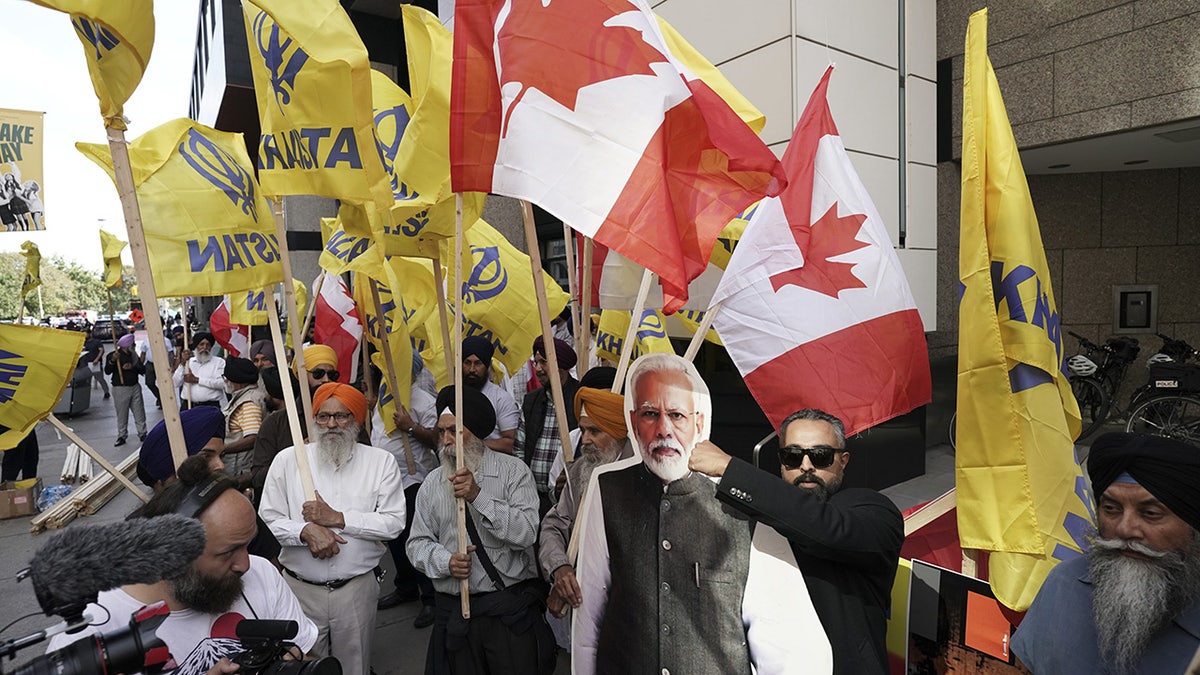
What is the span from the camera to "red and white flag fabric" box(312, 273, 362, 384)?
647 centimetres

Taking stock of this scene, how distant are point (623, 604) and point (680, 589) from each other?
0.25 meters

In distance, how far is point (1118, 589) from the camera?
1799mm

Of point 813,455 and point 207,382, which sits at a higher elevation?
point 813,455

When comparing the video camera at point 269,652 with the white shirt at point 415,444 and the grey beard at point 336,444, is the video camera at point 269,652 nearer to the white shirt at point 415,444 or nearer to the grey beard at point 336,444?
the grey beard at point 336,444

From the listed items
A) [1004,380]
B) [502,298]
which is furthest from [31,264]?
[1004,380]

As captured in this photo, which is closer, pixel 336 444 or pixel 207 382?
pixel 336 444

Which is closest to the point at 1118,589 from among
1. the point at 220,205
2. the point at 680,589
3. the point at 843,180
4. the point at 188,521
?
the point at 680,589

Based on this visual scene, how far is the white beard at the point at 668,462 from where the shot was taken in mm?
2195

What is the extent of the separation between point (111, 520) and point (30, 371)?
145cm

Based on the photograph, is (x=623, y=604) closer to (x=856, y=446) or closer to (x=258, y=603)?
(x=258, y=603)

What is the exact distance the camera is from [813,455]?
2221 millimetres

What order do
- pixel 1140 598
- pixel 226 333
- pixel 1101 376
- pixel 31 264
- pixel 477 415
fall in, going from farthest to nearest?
pixel 226 333 < pixel 31 264 < pixel 1101 376 < pixel 477 415 < pixel 1140 598

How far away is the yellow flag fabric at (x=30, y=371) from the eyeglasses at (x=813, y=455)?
303cm

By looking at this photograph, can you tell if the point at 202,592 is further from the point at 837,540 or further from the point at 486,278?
the point at 486,278
